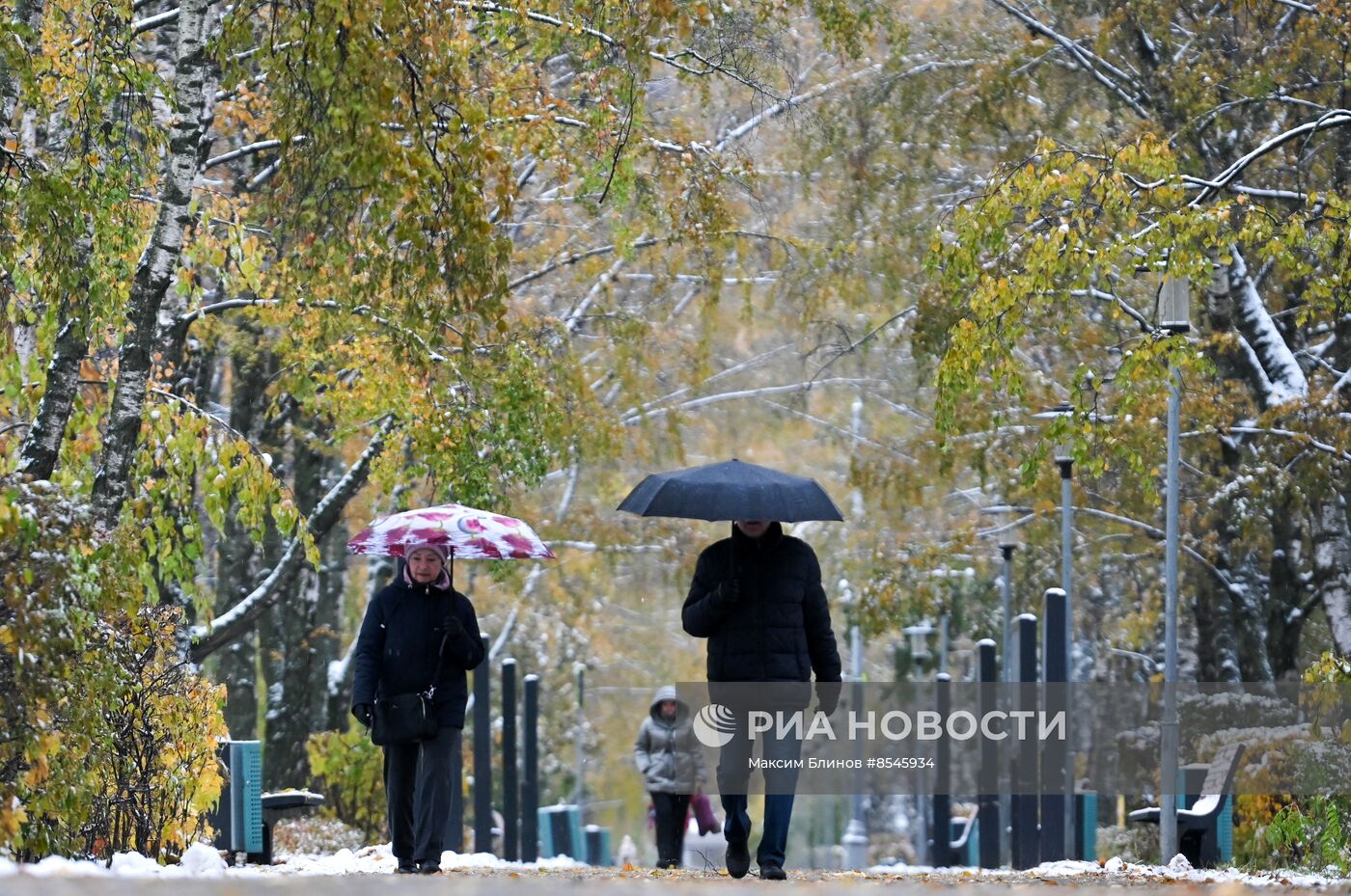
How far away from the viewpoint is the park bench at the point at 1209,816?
1443 cm

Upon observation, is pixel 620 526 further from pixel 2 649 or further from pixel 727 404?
pixel 2 649

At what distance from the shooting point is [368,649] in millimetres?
10031

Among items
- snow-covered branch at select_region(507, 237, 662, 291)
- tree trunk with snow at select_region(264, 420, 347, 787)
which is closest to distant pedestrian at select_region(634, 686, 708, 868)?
snow-covered branch at select_region(507, 237, 662, 291)

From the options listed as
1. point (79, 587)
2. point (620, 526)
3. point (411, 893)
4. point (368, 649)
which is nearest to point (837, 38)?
point (368, 649)

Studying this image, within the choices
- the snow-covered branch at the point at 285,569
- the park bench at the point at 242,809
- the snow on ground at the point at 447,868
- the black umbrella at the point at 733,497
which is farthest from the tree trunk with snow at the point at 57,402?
the snow-covered branch at the point at 285,569

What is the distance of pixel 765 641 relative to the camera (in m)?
9.61

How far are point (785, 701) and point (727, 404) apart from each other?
90.6ft

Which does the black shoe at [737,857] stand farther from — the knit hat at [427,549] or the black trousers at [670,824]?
the black trousers at [670,824]

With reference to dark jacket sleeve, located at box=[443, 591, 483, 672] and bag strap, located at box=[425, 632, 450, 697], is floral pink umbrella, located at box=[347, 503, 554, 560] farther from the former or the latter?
bag strap, located at box=[425, 632, 450, 697]

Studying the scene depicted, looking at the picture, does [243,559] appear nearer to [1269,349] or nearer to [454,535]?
[1269,349]

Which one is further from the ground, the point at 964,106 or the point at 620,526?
the point at 964,106

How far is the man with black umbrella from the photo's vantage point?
958 cm

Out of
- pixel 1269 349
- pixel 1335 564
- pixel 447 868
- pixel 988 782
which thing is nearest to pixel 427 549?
pixel 447 868

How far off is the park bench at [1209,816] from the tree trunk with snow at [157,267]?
7.61 metres
